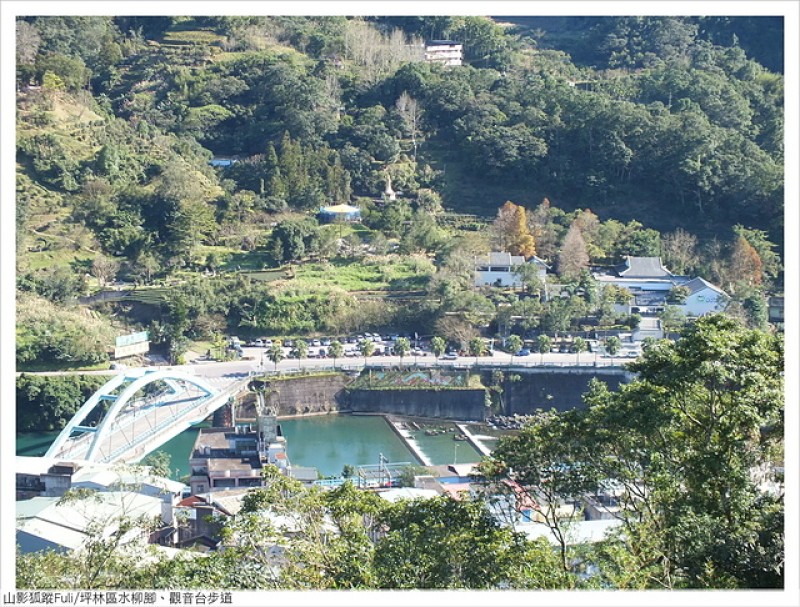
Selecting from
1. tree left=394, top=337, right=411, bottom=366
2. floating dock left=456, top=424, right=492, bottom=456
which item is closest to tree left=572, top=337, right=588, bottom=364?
floating dock left=456, top=424, right=492, bottom=456

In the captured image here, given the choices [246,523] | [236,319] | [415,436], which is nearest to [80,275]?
[236,319]

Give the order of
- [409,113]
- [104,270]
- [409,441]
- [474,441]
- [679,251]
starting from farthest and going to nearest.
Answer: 1. [409,113]
2. [679,251]
3. [104,270]
4. [474,441]
5. [409,441]

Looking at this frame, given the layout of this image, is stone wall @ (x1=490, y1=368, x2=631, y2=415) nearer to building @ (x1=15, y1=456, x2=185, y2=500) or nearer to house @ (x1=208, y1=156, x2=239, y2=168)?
building @ (x1=15, y1=456, x2=185, y2=500)

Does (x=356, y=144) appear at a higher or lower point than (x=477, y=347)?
higher

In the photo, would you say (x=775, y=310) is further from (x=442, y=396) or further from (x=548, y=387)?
(x=442, y=396)

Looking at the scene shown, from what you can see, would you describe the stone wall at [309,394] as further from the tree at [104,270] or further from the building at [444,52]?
the building at [444,52]

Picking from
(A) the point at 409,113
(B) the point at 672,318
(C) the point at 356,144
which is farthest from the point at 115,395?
(A) the point at 409,113
